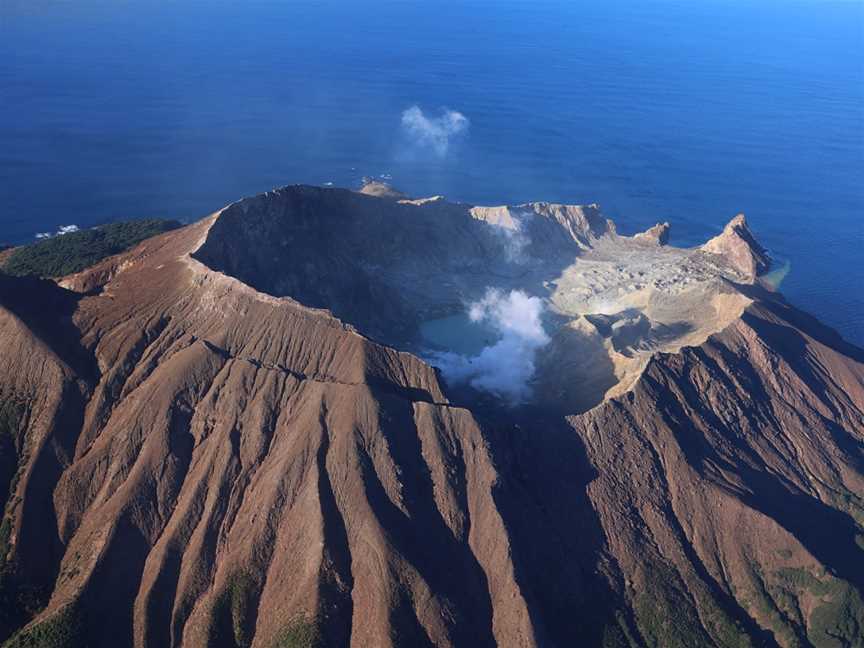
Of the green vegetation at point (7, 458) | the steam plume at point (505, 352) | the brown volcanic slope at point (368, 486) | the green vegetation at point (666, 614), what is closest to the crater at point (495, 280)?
the steam plume at point (505, 352)

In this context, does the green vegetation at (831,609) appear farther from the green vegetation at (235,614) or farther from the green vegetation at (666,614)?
the green vegetation at (235,614)

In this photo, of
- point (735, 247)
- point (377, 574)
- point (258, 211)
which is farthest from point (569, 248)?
point (377, 574)

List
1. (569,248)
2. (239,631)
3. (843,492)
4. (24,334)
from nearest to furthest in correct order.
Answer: (239,631) → (24,334) → (843,492) → (569,248)

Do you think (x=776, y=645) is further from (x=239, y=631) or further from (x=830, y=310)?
(x=830, y=310)

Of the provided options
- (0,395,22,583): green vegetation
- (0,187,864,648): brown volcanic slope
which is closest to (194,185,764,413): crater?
(0,187,864,648): brown volcanic slope

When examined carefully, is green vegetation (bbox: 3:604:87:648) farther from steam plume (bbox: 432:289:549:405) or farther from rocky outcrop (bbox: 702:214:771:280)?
rocky outcrop (bbox: 702:214:771:280)
